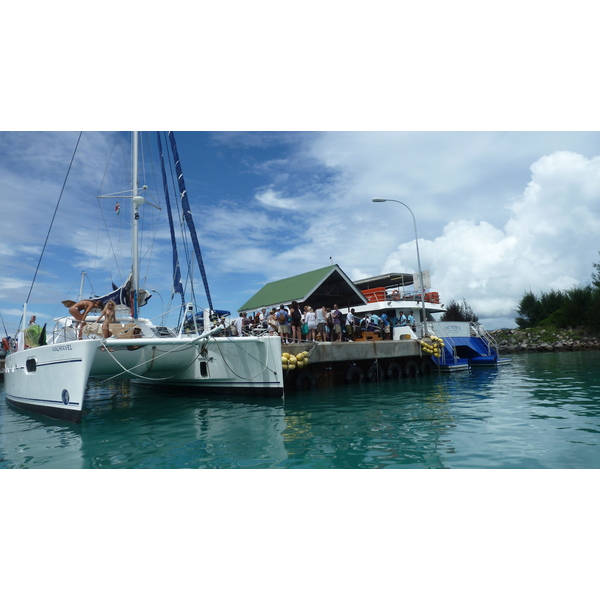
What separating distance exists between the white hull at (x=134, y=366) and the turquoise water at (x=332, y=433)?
1.91ft

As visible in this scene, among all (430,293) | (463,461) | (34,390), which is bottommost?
(463,461)

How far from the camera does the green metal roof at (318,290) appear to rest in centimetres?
2283

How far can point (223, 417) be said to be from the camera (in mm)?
10680

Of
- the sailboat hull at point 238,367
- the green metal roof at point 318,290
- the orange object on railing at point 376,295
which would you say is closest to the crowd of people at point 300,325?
the sailboat hull at point 238,367

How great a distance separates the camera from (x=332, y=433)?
8.32 meters

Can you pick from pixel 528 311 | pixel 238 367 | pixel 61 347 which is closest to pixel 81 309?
pixel 61 347

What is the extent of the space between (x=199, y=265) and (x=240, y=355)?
5095 millimetres

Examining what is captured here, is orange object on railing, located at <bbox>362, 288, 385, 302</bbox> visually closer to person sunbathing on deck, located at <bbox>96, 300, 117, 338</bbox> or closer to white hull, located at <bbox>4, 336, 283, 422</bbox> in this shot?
white hull, located at <bbox>4, 336, 283, 422</bbox>

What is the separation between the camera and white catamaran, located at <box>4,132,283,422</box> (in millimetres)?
10453

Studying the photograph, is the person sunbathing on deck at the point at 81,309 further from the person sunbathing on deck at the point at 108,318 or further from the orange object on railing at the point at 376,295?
the orange object on railing at the point at 376,295

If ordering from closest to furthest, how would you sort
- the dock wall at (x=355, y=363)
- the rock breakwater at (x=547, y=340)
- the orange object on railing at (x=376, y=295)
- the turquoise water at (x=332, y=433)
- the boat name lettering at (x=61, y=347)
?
the turquoise water at (x=332, y=433) → the boat name lettering at (x=61, y=347) → the dock wall at (x=355, y=363) → the orange object on railing at (x=376, y=295) → the rock breakwater at (x=547, y=340)

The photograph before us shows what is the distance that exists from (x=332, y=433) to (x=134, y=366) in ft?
26.9

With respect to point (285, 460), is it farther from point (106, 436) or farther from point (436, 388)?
point (436, 388)
